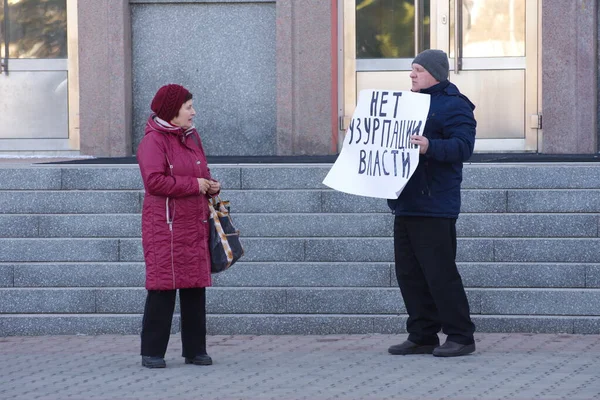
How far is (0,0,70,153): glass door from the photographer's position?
14.8 metres

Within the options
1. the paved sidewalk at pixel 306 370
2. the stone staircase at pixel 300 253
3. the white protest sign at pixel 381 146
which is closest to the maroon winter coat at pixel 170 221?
the paved sidewalk at pixel 306 370

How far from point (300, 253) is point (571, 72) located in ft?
18.4

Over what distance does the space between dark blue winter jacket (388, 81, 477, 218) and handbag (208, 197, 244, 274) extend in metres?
1.06

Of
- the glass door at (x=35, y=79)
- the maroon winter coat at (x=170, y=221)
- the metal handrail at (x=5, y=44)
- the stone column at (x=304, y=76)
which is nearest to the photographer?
the maroon winter coat at (x=170, y=221)

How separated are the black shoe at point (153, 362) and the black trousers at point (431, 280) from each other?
1544 millimetres

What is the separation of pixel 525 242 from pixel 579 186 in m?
0.93

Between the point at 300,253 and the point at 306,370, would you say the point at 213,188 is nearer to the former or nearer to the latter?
the point at 306,370

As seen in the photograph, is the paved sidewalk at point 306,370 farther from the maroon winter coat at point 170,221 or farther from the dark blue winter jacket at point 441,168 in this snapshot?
the dark blue winter jacket at point 441,168

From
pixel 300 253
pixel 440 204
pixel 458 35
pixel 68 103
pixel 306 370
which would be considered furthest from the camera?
pixel 68 103

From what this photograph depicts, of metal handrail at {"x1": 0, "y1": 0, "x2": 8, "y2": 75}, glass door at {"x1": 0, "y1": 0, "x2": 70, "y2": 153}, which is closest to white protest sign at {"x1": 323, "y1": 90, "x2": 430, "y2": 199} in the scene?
glass door at {"x1": 0, "y1": 0, "x2": 70, "y2": 153}

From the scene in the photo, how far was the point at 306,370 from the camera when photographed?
287 inches

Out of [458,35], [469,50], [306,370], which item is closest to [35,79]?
[458,35]

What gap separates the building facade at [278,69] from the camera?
13.9 metres

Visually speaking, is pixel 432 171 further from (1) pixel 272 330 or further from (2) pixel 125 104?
(2) pixel 125 104
